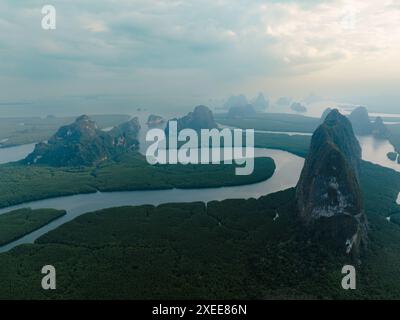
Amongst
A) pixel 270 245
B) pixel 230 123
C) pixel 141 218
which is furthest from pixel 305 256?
pixel 230 123

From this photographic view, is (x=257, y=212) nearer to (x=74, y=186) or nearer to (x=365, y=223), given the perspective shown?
(x=365, y=223)

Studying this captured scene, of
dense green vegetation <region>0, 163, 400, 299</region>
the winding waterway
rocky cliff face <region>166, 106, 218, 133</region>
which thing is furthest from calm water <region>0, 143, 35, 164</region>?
rocky cliff face <region>166, 106, 218, 133</region>

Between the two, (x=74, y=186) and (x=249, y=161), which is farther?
(x=249, y=161)

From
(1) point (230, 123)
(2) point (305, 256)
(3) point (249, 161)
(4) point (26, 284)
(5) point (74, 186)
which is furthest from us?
(1) point (230, 123)

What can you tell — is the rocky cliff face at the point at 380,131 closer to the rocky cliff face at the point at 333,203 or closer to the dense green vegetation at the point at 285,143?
the dense green vegetation at the point at 285,143

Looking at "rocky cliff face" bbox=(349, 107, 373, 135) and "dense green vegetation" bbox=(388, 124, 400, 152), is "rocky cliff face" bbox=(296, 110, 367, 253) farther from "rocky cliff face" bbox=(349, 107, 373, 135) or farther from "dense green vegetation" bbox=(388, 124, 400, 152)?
"rocky cliff face" bbox=(349, 107, 373, 135)

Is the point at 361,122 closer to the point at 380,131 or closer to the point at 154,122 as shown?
the point at 380,131

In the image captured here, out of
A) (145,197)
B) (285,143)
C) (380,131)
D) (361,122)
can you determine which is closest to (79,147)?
(145,197)
